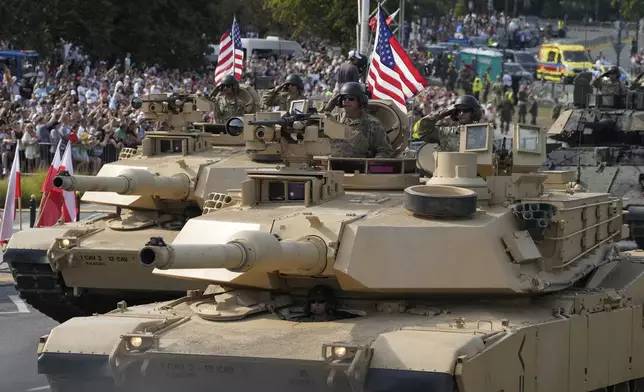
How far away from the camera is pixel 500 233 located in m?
15.2

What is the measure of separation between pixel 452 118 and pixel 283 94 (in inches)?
316

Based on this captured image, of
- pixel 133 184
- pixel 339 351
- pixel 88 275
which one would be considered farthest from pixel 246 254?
pixel 88 275

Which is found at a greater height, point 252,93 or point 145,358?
point 252,93

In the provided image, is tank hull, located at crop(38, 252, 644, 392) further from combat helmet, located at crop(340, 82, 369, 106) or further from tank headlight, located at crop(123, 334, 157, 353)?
combat helmet, located at crop(340, 82, 369, 106)

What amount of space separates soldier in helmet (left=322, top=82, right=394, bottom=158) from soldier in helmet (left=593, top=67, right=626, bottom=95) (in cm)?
1270

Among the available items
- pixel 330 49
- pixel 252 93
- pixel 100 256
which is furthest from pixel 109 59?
pixel 100 256

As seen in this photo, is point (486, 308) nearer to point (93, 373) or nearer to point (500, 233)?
point (500, 233)

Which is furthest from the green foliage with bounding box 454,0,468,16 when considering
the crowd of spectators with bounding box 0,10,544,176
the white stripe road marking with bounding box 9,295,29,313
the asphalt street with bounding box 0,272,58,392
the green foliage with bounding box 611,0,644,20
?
the white stripe road marking with bounding box 9,295,29,313

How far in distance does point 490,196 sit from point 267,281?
2570 mm

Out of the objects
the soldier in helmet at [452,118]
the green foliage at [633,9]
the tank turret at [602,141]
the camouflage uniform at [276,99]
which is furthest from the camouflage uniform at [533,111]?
the soldier in helmet at [452,118]

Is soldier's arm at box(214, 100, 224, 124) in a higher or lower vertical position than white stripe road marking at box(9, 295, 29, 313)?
higher

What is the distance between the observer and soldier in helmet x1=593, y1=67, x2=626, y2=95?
2986cm

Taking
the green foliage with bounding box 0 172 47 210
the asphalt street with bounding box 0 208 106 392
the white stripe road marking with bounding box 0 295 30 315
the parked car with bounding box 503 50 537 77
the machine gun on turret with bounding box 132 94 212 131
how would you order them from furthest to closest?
the parked car with bounding box 503 50 537 77 → the green foliage with bounding box 0 172 47 210 → the white stripe road marking with bounding box 0 295 30 315 → the machine gun on turret with bounding box 132 94 212 131 → the asphalt street with bounding box 0 208 106 392

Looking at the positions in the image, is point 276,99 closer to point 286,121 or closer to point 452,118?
point 452,118
